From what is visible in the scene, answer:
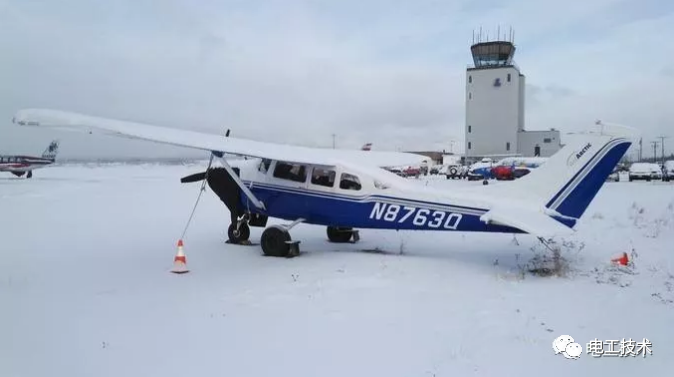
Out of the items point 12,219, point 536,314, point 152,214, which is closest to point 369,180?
point 536,314

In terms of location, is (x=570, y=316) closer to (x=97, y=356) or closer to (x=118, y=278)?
(x=97, y=356)

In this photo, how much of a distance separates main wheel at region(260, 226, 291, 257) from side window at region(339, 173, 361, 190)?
4.55 ft

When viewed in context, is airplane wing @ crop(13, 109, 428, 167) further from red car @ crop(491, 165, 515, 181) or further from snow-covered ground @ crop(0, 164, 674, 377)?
red car @ crop(491, 165, 515, 181)

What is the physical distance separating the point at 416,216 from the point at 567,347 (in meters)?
4.08

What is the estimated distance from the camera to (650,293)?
6078mm

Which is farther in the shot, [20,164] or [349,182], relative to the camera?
[20,164]

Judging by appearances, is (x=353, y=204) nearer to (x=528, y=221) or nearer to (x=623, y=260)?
(x=528, y=221)

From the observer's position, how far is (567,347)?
14.4ft

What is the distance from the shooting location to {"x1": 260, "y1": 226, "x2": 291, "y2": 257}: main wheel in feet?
29.4

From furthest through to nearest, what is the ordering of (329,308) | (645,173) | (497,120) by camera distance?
(497,120) → (645,173) → (329,308)

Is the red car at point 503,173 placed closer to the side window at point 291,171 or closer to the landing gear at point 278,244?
the side window at point 291,171

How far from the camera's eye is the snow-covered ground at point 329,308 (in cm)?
413

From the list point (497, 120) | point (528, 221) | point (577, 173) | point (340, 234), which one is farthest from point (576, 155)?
point (497, 120)

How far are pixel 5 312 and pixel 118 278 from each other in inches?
73.3
